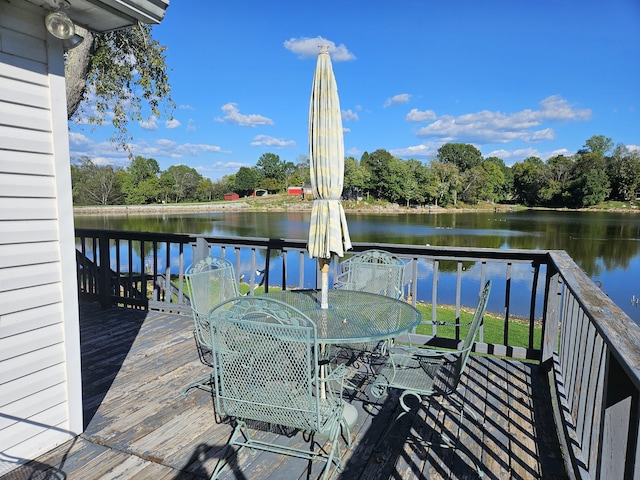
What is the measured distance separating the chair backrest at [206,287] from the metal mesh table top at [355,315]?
1.43 feet

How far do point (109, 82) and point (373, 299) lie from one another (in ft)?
23.3

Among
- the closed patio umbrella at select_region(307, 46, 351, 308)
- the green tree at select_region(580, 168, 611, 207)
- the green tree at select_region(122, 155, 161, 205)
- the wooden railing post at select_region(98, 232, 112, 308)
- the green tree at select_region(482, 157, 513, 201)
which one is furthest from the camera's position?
the green tree at select_region(482, 157, 513, 201)

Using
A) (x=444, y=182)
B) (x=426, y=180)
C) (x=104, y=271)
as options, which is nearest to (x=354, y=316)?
(x=104, y=271)

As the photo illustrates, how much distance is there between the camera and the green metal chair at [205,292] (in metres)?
2.79

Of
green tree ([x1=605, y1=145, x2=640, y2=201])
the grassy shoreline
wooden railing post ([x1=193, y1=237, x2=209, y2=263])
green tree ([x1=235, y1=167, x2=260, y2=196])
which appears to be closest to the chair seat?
wooden railing post ([x1=193, y1=237, x2=209, y2=263])

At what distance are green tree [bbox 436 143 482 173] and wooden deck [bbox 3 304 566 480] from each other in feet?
238

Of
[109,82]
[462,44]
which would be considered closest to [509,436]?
[109,82]

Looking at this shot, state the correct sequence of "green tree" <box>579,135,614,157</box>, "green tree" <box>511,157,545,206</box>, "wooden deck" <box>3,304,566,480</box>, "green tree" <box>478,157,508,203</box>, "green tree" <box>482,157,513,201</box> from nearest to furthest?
1. "wooden deck" <box>3,304,566,480</box>
2. "green tree" <box>579,135,614,157</box>
3. "green tree" <box>511,157,545,206</box>
4. "green tree" <box>478,157,508,203</box>
5. "green tree" <box>482,157,513,201</box>

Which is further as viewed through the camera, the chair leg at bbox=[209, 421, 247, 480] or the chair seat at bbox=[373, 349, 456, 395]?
the chair seat at bbox=[373, 349, 456, 395]

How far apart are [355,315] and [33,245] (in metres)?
1.81

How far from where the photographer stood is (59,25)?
1921mm

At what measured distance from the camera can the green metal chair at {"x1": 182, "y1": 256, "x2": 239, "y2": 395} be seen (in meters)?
2.79

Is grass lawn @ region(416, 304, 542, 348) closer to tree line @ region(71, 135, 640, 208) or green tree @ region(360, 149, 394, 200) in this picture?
tree line @ region(71, 135, 640, 208)

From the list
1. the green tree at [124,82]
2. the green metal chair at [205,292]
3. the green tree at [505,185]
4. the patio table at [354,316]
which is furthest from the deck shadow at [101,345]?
the green tree at [505,185]
